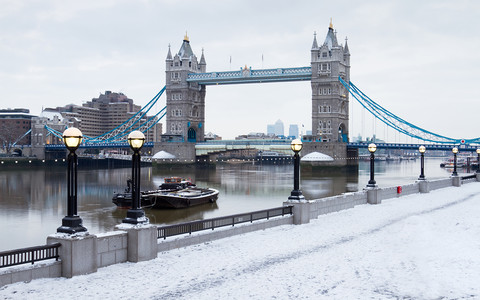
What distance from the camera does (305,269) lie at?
14.3 m

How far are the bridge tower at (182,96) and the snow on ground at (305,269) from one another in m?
92.2

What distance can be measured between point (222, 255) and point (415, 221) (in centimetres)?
1061

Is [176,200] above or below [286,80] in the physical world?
below

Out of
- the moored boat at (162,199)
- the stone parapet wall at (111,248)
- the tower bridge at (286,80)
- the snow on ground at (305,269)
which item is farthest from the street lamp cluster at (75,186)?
the tower bridge at (286,80)

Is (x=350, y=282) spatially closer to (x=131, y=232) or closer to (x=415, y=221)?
(x=131, y=232)

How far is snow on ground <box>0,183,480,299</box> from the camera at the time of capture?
12.1 meters

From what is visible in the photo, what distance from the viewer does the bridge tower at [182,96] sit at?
4397 inches

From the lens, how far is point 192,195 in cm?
4266

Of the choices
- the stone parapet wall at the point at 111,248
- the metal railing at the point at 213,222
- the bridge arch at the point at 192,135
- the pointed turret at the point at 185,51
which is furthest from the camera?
the bridge arch at the point at 192,135

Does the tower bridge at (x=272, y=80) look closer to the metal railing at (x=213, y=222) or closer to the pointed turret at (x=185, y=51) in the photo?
the pointed turret at (x=185, y=51)

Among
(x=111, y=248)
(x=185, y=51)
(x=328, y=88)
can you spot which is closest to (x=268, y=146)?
(x=328, y=88)

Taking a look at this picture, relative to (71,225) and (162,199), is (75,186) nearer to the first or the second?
(71,225)

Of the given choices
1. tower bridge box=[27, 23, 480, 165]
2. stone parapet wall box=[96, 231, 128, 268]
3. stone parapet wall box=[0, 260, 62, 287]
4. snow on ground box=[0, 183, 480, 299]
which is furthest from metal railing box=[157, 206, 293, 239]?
tower bridge box=[27, 23, 480, 165]

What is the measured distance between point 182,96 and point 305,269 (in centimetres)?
9933
